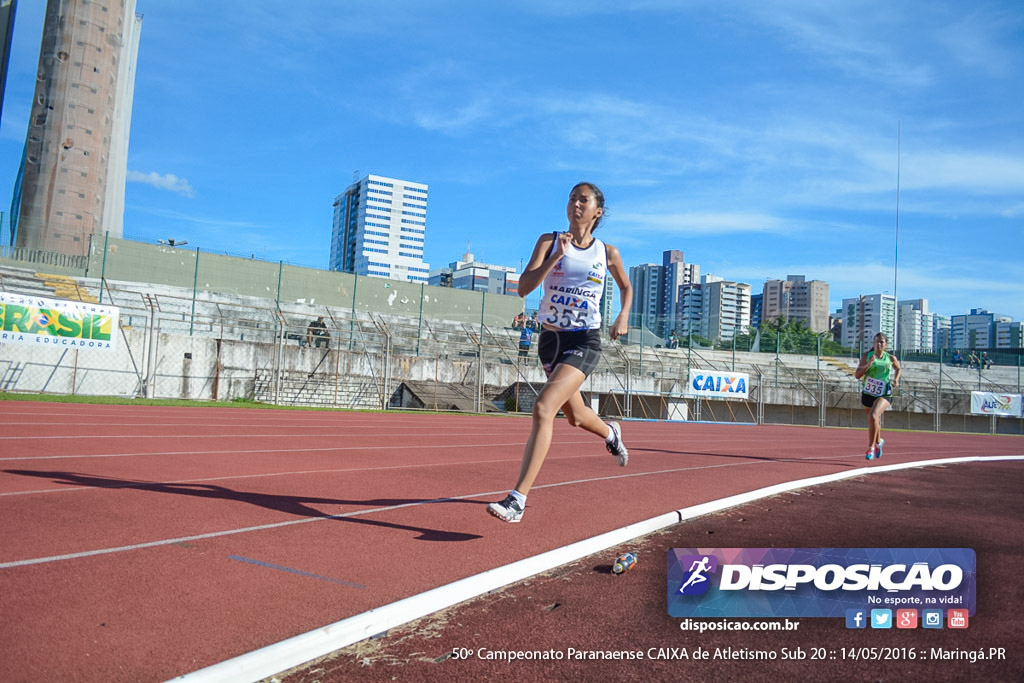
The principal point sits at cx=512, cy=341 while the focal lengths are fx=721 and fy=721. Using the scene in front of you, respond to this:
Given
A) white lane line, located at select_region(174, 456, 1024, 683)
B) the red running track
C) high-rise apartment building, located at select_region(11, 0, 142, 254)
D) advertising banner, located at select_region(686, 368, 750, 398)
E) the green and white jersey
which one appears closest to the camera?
white lane line, located at select_region(174, 456, 1024, 683)

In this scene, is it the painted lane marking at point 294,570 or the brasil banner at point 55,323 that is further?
the brasil banner at point 55,323

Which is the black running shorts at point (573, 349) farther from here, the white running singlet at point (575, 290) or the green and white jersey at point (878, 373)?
the green and white jersey at point (878, 373)

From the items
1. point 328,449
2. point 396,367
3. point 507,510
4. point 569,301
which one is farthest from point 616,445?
point 396,367

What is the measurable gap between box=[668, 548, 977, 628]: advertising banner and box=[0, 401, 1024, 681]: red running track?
0.97 m

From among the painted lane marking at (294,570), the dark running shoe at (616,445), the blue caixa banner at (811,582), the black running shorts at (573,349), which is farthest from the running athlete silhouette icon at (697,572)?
the dark running shoe at (616,445)

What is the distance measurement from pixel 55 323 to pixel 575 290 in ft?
56.4

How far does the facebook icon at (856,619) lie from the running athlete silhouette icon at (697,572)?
1.66 feet

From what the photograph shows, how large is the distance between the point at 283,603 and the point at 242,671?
24.9 inches

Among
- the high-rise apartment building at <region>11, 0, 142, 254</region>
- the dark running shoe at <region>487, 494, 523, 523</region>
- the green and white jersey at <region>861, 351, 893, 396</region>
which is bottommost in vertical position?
the dark running shoe at <region>487, 494, 523, 523</region>

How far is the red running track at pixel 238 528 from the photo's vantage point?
91.5 inches

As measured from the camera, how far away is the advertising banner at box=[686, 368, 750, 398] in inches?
1127

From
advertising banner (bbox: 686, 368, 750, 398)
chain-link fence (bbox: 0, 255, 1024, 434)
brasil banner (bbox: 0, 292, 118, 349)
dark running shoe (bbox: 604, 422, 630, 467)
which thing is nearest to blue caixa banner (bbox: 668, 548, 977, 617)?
dark running shoe (bbox: 604, 422, 630, 467)

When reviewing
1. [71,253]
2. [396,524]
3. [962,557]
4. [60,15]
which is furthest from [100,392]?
[60,15]

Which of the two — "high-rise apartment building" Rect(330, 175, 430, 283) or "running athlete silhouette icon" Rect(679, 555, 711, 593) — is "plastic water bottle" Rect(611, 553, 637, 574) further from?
"high-rise apartment building" Rect(330, 175, 430, 283)
